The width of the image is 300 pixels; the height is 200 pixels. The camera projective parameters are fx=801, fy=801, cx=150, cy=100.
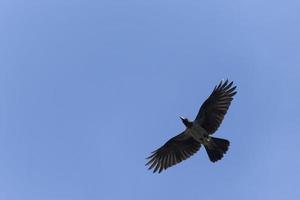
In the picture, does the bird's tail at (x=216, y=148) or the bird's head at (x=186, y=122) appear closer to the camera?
the bird's tail at (x=216, y=148)

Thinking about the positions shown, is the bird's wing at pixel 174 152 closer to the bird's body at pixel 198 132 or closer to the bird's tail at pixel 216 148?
the bird's body at pixel 198 132

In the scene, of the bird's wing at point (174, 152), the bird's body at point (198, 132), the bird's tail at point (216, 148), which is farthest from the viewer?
the bird's wing at point (174, 152)

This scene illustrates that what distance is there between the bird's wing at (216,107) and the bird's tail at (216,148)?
559 millimetres

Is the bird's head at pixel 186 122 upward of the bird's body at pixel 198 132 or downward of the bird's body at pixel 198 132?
upward

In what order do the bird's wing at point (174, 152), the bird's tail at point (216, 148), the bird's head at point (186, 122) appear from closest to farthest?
the bird's tail at point (216, 148) < the bird's head at point (186, 122) < the bird's wing at point (174, 152)

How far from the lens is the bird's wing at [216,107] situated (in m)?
33.9

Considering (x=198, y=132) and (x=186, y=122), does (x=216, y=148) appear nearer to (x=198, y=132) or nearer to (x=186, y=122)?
(x=198, y=132)

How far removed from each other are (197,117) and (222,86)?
1.70m

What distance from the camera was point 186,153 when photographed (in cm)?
3484

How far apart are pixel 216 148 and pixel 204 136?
0.76 m

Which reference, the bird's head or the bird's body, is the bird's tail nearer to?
the bird's body

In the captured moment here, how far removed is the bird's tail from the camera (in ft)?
109

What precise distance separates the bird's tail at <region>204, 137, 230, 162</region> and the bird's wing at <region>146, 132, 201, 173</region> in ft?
4.01

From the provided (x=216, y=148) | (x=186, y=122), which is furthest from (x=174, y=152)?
(x=216, y=148)
